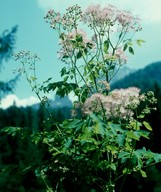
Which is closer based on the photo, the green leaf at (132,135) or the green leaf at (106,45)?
the green leaf at (132,135)

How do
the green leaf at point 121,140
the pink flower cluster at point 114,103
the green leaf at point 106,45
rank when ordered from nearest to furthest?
the green leaf at point 121,140 < the pink flower cluster at point 114,103 < the green leaf at point 106,45

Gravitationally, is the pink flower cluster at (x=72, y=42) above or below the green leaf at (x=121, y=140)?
above

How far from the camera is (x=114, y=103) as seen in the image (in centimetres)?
589

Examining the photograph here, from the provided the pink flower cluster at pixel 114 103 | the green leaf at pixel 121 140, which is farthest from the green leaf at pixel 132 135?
the pink flower cluster at pixel 114 103

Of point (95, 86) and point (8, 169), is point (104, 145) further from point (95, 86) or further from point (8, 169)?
point (8, 169)

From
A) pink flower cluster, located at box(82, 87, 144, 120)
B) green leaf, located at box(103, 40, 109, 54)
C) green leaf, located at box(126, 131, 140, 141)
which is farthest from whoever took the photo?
green leaf, located at box(103, 40, 109, 54)

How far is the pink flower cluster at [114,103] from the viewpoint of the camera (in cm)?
591

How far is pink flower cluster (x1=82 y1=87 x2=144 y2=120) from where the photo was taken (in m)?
5.91

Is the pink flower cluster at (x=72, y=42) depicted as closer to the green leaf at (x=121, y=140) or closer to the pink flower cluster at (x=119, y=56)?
the pink flower cluster at (x=119, y=56)

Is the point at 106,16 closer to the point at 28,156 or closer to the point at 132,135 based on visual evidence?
the point at 132,135

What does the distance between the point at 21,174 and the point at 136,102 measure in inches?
94.9

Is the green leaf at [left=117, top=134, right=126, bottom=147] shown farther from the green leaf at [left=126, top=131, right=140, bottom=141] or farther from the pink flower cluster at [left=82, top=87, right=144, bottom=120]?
the pink flower cluster at [left=82, top=87, right=144, bottom=120]

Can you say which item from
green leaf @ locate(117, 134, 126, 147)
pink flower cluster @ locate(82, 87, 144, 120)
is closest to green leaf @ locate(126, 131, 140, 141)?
green leaf @ locate(117, 134, 126, 147)

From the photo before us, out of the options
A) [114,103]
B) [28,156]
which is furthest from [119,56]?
[28,156]
